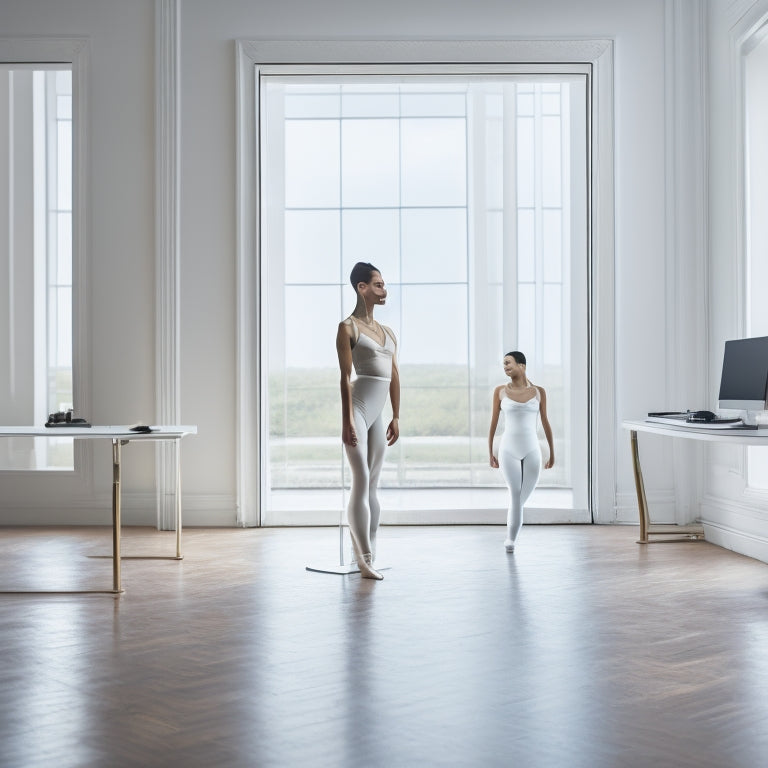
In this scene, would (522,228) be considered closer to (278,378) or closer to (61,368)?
(278,378)

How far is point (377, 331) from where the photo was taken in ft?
19.3

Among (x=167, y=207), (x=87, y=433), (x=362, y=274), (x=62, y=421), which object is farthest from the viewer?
(x=167, y=207)

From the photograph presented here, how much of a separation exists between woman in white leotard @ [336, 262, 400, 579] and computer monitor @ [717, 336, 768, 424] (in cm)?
235

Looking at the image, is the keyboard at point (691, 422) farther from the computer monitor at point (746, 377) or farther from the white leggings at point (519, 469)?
the white leggings at point (519, 469)

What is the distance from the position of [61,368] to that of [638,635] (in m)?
7.36

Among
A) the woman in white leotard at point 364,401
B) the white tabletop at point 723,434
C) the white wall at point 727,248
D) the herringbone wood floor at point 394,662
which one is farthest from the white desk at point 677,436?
the woman in white leotard at point 364,401

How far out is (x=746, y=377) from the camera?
634cm

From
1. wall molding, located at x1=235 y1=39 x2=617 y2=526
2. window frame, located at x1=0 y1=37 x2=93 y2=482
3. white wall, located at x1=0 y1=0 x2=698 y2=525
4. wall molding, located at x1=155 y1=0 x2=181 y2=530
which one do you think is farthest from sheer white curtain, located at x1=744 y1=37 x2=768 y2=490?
window frame, located at x1=0 y1=37 x2=93 y2=482

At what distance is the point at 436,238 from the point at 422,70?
259 cm

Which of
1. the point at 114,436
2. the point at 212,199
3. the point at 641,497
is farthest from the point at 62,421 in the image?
the point at 641,497

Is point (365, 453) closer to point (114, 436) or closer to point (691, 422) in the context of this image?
point (114, 436)

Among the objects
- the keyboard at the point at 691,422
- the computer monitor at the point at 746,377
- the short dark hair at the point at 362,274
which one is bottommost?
the keyboard at the point at 691,422

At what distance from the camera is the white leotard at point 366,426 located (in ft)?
18.6

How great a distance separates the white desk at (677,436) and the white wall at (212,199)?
20.7 inches
